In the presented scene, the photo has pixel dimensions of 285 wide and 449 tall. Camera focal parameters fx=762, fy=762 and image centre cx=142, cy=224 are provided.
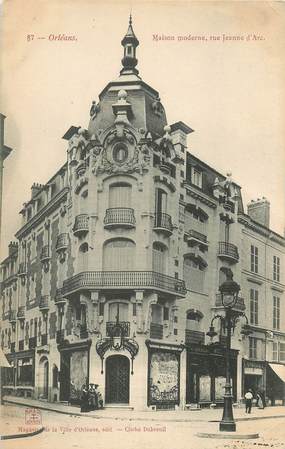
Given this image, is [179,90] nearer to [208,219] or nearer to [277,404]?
[208,219]

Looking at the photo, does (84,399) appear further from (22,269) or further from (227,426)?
(22,269)

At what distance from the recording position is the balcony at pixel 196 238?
15.8 meters

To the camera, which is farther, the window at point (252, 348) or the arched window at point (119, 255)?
the window at point (252, 348)

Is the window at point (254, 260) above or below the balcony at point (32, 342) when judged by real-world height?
above

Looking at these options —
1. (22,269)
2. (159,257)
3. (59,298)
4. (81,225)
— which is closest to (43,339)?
(59,298)

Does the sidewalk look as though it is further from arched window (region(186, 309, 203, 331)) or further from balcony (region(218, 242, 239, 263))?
balcony (region(218, 242, 239, 263))

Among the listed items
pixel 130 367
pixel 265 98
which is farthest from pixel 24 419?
pixel 265 98

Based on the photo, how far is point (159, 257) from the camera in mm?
15148

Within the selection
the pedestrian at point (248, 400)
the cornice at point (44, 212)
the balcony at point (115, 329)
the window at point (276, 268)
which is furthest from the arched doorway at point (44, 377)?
the window at point (276, 268)

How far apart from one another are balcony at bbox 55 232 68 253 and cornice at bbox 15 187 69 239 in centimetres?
53

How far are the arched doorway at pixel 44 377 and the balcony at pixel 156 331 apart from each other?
2192 mm

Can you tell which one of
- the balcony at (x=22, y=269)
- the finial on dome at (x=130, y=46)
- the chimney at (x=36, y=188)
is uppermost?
the finial on dome at (x=130, y=46)

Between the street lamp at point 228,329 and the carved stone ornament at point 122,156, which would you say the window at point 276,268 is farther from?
the carved stone ornament at point 122,156

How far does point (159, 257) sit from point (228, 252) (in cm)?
168
